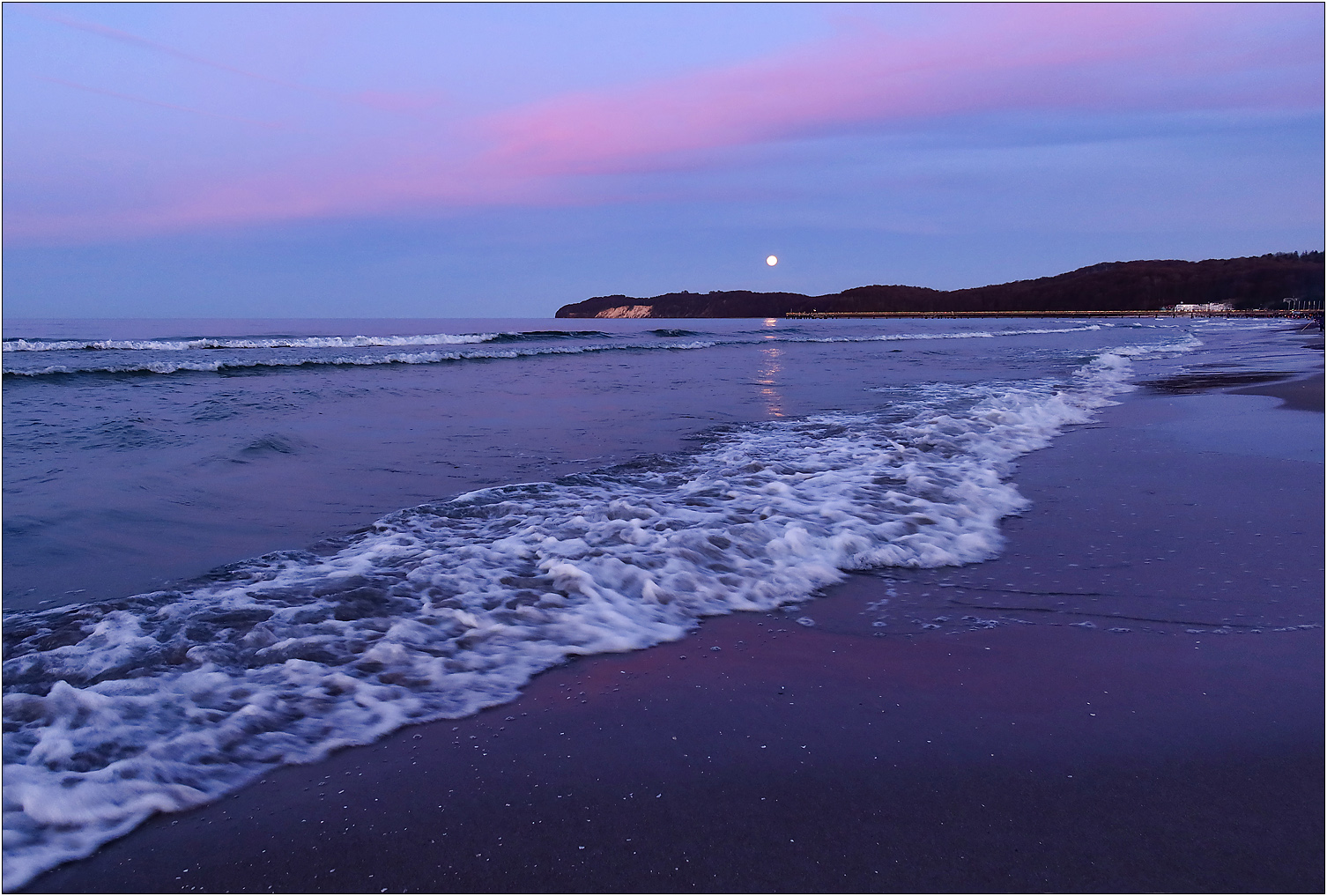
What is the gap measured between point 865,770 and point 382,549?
10.4ft

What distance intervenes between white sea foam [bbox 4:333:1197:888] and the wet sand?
7.8 inches

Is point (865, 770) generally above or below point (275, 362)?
below

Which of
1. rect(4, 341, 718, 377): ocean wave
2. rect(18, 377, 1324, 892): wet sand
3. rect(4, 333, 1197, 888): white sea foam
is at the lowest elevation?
rect(18, 377, 1324, 892): wet sand

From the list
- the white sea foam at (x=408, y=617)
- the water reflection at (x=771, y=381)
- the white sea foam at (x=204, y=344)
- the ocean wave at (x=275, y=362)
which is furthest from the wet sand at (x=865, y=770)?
the white sea foam at (x=204, y=344)

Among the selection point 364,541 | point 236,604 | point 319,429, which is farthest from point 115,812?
point 319,429

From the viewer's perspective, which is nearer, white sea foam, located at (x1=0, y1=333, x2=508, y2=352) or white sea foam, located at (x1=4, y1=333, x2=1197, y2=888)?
white sea foam, located at (x1=4, y1=333, x2=1197, y2=888)

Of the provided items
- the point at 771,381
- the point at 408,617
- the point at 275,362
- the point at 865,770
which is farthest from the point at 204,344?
A: the point at 865,770

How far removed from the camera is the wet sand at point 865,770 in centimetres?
199

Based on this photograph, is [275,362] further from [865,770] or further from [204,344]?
[865,770]

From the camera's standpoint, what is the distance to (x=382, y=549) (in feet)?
14.9

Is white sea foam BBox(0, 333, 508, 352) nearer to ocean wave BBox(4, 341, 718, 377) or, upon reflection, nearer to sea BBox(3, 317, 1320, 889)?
ocean wave BBox(4, 341, 718, 377)

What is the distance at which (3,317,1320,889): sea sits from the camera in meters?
2.69

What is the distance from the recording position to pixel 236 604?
373 centimetres

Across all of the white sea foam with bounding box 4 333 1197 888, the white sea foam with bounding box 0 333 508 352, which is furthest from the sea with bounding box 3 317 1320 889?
the white sea foam with bounding box 0 333 508 352
